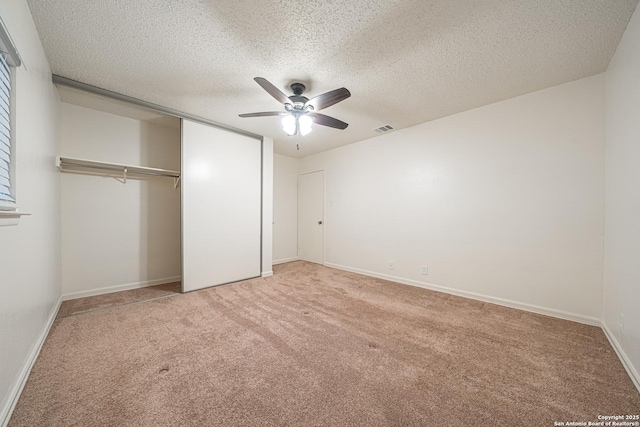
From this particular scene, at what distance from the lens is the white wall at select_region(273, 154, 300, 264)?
205 inches

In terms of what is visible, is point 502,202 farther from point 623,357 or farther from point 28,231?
point 28,231

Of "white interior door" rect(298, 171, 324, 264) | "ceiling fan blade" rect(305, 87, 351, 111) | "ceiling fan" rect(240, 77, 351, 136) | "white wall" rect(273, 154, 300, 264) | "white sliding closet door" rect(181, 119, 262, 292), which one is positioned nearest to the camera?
"ceiling fan blade" rect(305, 87, 351, 111)

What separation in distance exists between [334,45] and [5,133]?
7.22 ft

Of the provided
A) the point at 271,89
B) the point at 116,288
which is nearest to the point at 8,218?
the point at 271,89

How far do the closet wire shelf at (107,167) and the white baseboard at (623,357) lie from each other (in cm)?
493

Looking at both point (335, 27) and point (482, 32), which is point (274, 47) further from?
point (482, 32)

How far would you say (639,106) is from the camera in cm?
158

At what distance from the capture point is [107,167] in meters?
3.12

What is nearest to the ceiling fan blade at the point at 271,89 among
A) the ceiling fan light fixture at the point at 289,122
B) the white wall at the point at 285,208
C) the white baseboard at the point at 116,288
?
the ceiling fan light fixture at the point at 289,122

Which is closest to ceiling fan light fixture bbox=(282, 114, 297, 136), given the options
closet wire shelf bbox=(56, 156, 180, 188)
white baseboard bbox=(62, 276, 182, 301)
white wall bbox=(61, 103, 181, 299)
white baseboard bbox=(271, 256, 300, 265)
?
closet wire shelf bbox=(56, 156, 180, 188)

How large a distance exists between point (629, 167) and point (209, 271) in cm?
451

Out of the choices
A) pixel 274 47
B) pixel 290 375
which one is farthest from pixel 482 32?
pixel 290 375

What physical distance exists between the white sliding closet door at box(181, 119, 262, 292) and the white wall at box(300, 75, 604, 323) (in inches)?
81.1

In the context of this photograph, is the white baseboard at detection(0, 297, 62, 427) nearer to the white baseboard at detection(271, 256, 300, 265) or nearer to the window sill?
the window sill
